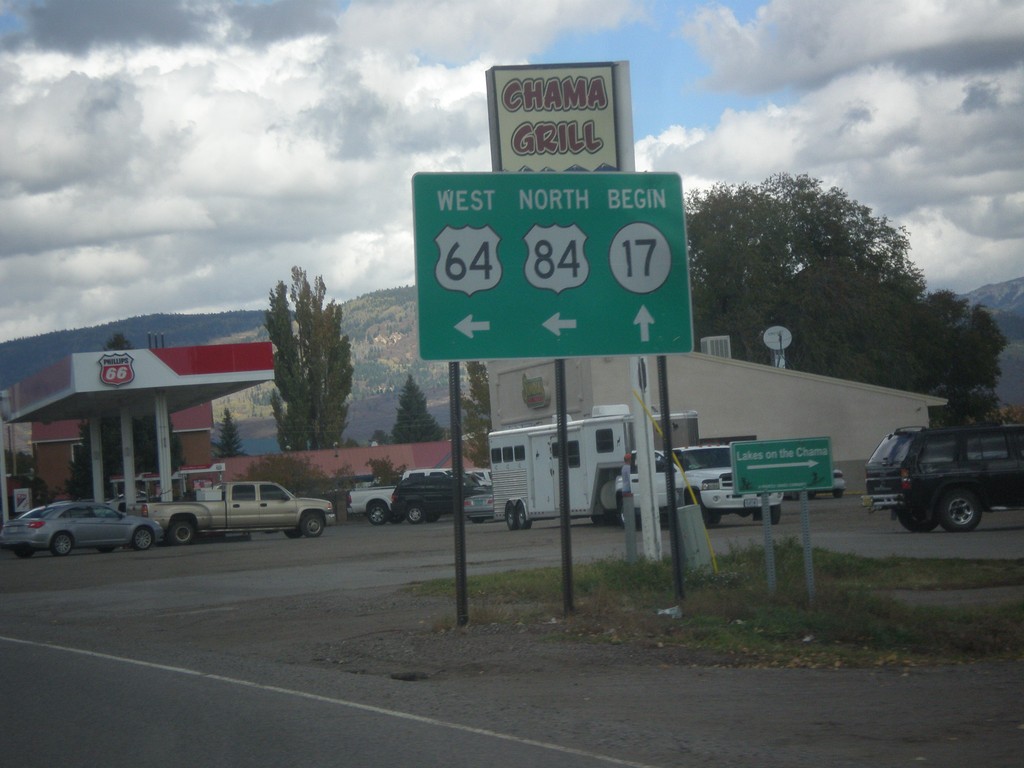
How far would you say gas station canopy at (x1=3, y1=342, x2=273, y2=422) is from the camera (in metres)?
40.5

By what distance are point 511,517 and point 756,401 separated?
16.9m

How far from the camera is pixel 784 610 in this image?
37.1 ft

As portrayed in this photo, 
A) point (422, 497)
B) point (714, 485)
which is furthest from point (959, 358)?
point (714, 485)

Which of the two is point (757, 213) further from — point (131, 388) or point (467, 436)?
point (131, 388)

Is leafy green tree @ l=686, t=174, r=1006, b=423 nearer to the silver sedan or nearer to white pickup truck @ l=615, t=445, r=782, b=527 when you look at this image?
white pickup truck @ l=615, t=445, r=782, b=527

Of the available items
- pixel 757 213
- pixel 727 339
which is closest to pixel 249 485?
pixel 727 339

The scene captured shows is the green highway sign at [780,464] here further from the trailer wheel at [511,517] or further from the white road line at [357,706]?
the trailer wheel at [511,517]

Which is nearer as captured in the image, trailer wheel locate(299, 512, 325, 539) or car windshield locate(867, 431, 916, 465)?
car windshield locate(867, 431, 916, 465)

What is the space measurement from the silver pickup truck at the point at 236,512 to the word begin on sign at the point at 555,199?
24912mm

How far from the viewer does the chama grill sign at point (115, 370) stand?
4050cm

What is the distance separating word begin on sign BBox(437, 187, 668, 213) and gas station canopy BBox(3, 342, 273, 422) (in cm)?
2896

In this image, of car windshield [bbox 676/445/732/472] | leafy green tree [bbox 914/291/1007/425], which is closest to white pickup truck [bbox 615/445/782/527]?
car windshield [bbox 676/445/732/472]

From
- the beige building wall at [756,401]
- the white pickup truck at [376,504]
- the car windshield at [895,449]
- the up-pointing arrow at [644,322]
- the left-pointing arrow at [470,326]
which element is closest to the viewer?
the left-pointing arrow at [470,326]

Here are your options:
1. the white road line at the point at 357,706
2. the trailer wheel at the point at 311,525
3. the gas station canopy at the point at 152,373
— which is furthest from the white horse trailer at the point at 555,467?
the white road line at the point at 357,706
